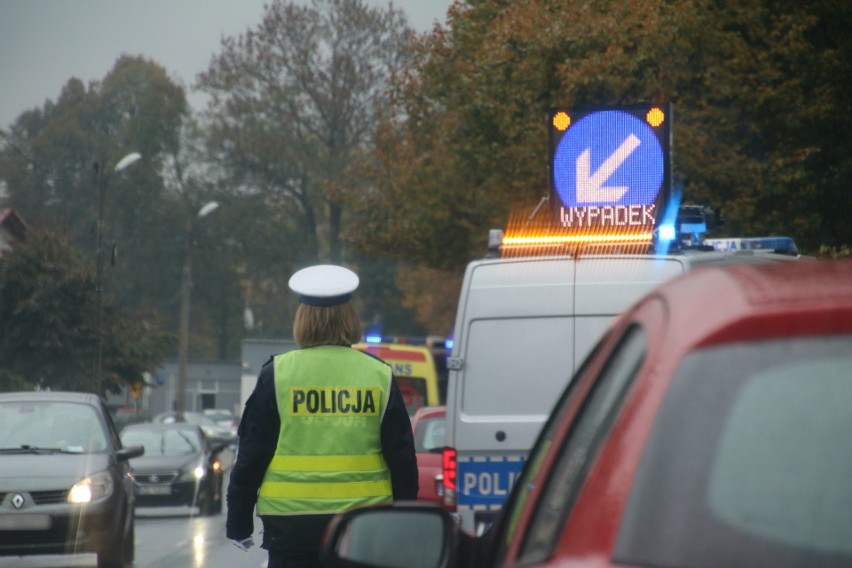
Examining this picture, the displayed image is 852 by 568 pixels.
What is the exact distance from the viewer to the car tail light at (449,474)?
9172 millimetres

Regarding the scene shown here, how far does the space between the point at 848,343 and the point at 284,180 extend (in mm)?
58150

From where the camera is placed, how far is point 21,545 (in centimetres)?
1253

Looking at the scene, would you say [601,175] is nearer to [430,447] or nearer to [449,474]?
[449,474]

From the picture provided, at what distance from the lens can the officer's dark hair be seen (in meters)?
5.48

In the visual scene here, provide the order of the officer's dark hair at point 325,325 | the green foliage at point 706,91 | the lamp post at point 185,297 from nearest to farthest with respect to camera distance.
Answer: the officer's dark hair at point 325,325, the green foliage at point 706,91, the lamp post at point 185,297

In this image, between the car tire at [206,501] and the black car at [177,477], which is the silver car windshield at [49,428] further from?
the car tire at [206,501]

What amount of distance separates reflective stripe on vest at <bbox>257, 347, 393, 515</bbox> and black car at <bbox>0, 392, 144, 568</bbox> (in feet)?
25.0

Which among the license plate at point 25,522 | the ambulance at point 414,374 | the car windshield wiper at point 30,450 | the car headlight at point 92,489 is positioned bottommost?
the license plate at point 25,522

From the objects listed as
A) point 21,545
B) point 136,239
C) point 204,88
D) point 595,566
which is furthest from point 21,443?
point 136,239

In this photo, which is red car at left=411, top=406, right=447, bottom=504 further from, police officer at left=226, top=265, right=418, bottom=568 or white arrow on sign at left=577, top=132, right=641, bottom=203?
police officer at left=226, top=265, right=418, bottom=568

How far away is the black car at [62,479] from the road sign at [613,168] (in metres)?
4.97

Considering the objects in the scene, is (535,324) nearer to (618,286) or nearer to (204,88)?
(618,286)

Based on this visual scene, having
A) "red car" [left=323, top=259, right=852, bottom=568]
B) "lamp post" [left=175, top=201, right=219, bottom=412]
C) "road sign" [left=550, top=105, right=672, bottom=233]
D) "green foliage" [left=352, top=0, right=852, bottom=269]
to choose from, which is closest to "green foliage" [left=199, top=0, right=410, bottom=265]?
"lamp post" [left=175, top=201, right=219, bottom=412]

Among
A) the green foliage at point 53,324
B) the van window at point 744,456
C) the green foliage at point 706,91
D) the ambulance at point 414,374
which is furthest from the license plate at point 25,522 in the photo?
the green foliage at point 53,324
